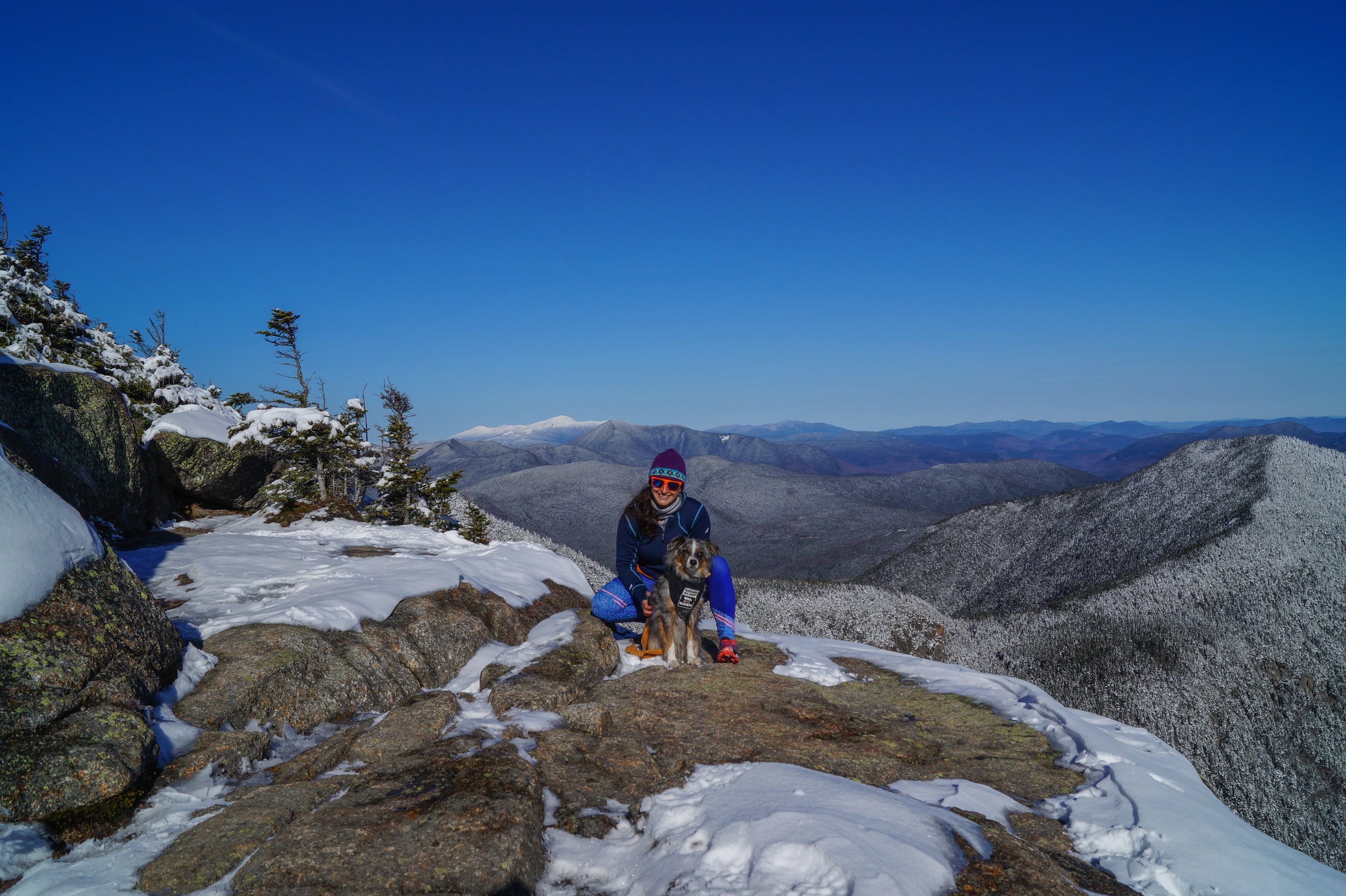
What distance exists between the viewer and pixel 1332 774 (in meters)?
26.6

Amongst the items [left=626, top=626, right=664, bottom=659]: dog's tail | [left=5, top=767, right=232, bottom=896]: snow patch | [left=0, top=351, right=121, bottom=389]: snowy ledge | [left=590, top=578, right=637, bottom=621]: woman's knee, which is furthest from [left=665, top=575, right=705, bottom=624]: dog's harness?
[left=0, top=351, right=121, bottom=389]: snowy ledge

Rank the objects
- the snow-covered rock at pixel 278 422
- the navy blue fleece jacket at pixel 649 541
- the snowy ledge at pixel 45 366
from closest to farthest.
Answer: the navy blue fleece jacket at pixel 649 541
the snowy ledge at pixel 45 366
the snow-covered rock at pixel 278 422

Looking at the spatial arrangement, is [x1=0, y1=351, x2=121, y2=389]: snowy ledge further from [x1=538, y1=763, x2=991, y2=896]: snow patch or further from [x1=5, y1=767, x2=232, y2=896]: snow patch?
[x1=538, y1=763, x2=991, y2=896]: snow patch

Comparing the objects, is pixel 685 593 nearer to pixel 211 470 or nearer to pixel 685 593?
pixel 685 593

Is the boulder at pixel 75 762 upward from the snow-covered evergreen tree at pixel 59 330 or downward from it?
downward

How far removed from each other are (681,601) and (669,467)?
6.19ft

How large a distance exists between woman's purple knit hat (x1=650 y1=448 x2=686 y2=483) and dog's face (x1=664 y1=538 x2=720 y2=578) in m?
0.99

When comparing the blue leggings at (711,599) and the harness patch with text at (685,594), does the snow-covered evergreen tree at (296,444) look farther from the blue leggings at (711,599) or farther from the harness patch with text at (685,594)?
the harness patch with text at (685,594)

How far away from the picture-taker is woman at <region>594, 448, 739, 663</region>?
26.0ft

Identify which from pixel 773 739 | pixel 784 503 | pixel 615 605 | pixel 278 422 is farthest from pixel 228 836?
pixel 784 503

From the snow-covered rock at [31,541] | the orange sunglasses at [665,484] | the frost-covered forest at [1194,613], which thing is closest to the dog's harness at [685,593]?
the orange sunglasses at [665,484]

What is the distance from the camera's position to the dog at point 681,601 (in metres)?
7.23

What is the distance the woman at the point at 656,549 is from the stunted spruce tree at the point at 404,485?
16.9 m

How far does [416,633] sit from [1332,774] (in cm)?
4241
